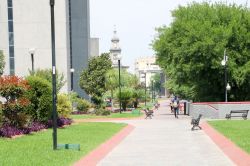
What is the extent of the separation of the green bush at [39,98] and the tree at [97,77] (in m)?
32.4

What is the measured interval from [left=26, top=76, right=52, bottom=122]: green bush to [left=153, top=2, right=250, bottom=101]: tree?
22.1 m

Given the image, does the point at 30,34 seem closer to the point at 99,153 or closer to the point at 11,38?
the point at 11,38

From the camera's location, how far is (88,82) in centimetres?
6125

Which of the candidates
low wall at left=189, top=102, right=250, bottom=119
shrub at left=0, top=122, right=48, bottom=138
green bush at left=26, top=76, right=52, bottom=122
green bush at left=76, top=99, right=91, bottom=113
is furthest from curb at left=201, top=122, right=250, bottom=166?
green bush at left=76, top=99, right=91, bottom=113

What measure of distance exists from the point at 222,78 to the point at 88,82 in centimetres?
1653

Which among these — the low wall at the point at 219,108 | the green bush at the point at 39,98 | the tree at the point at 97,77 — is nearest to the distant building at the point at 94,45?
the tree at the point at 97,77

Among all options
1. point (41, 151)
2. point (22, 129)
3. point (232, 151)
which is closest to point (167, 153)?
point (232, 151)

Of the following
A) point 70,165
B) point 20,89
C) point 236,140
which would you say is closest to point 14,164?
point 70,165

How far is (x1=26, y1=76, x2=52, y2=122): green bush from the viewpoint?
2800 centimetres

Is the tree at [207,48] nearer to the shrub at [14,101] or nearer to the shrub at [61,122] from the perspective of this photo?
the shrub at [61,122]

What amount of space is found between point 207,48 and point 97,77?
1654cm

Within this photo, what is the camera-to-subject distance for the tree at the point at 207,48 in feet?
158

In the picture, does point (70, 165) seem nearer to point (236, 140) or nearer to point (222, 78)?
point (236, 140)

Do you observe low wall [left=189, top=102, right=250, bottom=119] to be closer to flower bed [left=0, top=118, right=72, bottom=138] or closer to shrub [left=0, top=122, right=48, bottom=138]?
flower bed [left=0, top=118, right=72, bottom=138]
